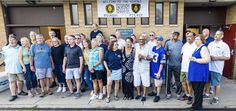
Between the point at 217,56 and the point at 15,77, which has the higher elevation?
the point at 217,56

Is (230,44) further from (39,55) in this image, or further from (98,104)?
(39,55)

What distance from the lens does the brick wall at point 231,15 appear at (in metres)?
7.07

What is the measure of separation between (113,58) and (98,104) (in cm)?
128

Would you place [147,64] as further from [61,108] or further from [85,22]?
[85,22]

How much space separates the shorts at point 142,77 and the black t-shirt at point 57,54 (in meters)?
2.31

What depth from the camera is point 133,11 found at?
667 centimetres

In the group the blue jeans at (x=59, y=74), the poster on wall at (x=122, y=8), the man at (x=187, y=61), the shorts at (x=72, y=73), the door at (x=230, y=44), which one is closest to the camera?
the man at (x=187, y=61)

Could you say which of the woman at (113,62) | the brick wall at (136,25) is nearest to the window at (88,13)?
the brick wall at (136,25)

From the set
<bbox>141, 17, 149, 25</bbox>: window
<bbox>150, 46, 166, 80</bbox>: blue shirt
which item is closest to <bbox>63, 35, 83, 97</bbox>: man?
<bbox>150, 46, 166, 80</bbox>: blue shirt

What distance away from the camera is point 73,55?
4.91m

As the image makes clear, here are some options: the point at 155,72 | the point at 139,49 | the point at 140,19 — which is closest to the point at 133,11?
the point at 140,19

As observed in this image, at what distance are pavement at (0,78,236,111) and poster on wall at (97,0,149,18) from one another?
3.03 m

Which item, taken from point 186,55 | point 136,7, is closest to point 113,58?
point 186,55

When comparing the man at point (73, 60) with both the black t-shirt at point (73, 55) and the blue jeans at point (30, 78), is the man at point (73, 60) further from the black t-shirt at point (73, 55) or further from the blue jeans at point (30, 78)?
the blue jeans at point (30, 78)
